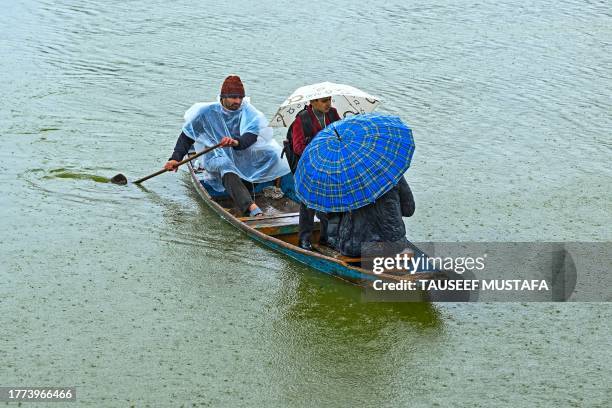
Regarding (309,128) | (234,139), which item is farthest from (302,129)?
(234,139)

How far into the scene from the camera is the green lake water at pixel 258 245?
593 cm

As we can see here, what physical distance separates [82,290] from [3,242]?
4.00ft

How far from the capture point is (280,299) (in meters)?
6.93

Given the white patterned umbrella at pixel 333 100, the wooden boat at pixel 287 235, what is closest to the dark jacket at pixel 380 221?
the wooden boat at pixel 287 235

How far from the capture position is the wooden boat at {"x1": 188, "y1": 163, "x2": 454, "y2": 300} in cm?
661

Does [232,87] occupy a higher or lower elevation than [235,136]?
higher

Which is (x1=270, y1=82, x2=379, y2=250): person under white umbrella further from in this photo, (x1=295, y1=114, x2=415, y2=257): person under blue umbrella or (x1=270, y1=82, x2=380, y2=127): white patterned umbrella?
(x1=295, y1=114, x2=415, y2=257): person under blue umbrella

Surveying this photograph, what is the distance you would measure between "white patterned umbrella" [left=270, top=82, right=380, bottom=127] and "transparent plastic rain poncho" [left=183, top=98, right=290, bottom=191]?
A: 449mm

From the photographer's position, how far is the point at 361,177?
6.45 m

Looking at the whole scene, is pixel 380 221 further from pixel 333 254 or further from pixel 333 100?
pixel 333 100

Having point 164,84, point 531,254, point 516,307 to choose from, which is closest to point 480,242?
point 531,254

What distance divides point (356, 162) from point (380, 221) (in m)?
0.47

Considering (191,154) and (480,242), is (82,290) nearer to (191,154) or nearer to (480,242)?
(191,154)

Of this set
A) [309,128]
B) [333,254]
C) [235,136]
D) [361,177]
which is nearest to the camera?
[361,177]
